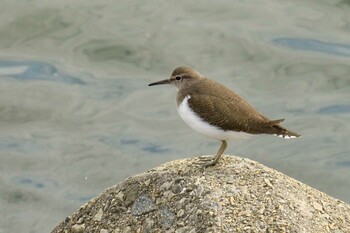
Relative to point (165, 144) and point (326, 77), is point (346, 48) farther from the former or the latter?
point (165, 144)

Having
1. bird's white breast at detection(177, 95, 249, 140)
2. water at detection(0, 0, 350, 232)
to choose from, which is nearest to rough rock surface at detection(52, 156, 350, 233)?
bird's white breast at detection(177, 95, 249, 140)

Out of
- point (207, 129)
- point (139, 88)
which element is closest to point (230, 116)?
point (207, 129)

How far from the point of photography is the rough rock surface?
755 centimetres

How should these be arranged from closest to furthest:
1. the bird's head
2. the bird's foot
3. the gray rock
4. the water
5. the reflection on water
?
the gray rock → the bird's foot → the bird's head → the water → the reflection on water

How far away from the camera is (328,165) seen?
14.5m

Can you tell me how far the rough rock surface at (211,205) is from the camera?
7547 mm

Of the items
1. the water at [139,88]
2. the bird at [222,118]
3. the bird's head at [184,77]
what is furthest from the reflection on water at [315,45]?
the bird at [222,118]

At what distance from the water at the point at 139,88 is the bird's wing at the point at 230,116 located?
5322mm

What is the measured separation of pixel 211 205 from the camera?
7.61m

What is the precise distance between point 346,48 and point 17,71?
5.89 metres

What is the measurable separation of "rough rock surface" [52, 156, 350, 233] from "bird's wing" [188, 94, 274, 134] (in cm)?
33

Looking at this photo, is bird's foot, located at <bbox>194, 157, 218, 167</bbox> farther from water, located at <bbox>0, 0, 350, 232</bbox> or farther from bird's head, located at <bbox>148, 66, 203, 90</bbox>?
water, located at <bbox>0, 0, 350, 232</bbox>

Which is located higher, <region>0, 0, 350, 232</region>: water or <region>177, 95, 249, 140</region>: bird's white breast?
<region>177, 95, 249, 140</region>: bird's white breast

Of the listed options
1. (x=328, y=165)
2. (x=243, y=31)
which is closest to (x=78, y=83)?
(x=243, y=31)
